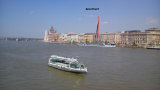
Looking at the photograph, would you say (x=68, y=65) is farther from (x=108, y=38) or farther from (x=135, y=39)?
(x=108, y=38)

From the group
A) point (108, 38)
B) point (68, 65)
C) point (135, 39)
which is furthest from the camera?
point (108, 38)

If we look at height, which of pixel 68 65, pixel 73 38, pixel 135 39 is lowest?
pixel 68 65

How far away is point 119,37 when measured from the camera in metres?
68.7

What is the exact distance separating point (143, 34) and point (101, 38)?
80.7ft

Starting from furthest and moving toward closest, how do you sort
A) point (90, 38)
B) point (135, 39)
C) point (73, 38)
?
point (73, 38) < point (90, 38) < point (135, 39)

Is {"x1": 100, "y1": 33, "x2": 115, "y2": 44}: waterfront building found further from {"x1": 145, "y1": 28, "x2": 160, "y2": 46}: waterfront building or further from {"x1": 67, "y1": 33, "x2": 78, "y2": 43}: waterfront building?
{"x1": 145, "y1": 28, "x2": 160, "y2": 46}: waterfront building

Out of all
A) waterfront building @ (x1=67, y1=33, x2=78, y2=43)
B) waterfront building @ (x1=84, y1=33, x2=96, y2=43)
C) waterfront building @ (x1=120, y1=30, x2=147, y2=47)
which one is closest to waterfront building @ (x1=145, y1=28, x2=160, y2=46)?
waterfront building @ (x1=120, y1=30, x2=147, y2=47)

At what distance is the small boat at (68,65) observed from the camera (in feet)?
38.4

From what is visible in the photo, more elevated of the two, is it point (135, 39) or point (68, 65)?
point (135, 39)

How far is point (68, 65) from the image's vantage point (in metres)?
12.6

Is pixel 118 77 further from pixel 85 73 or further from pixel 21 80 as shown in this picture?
pixel 21 80

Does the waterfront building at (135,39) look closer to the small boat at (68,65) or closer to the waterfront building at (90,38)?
the waterfront building at (90,38)

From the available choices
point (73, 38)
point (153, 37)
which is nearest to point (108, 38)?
point (153, 37)

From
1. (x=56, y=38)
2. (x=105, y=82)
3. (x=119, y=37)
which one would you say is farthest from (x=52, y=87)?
(x=56, y=38)
